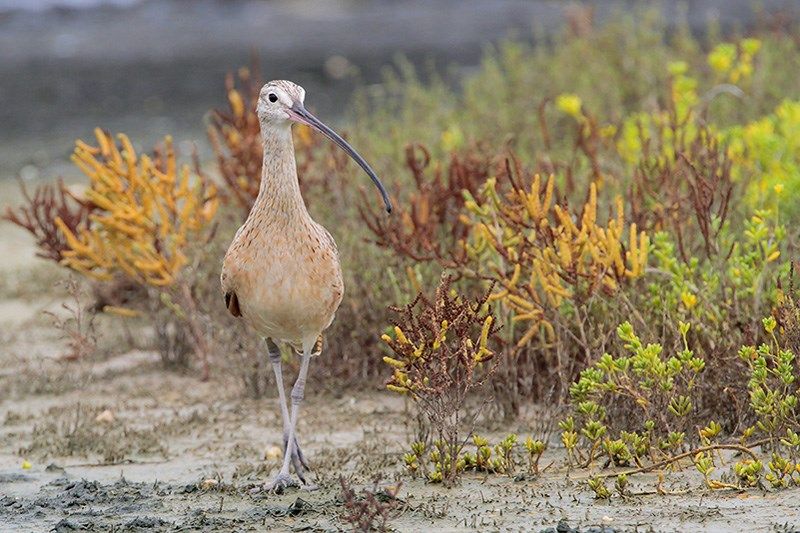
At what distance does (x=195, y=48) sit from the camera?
23172mm

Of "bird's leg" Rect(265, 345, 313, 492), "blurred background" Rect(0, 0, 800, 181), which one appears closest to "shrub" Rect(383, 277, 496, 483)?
"bird's leg" Rect(265, 345, 313, 492)

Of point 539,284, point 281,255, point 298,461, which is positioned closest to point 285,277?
point 281,255

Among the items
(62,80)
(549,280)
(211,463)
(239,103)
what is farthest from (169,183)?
(62,80)

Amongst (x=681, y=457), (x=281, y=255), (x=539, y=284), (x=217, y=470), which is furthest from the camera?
(x=539, y=284)

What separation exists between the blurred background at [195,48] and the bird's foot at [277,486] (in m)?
7.72

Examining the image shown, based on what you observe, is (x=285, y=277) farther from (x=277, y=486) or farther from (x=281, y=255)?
(x=277, y=486)

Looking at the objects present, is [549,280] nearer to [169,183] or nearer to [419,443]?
[419,443]

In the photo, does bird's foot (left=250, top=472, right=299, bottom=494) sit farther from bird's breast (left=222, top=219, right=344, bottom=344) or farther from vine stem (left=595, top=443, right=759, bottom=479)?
vine stem (left=595, top=443, right=759, bottom=479)

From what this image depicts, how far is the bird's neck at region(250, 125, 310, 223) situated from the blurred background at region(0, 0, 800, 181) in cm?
733

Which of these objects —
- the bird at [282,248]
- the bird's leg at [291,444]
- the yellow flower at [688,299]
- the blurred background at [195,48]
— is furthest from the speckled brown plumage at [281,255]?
the blurred background at [195,48]

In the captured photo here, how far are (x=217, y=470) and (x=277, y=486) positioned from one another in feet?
1.81

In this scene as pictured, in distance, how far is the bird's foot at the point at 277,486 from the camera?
5.34 m

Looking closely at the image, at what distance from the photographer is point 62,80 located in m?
20.2

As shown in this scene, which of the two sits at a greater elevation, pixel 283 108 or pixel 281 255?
pixel 283 108
